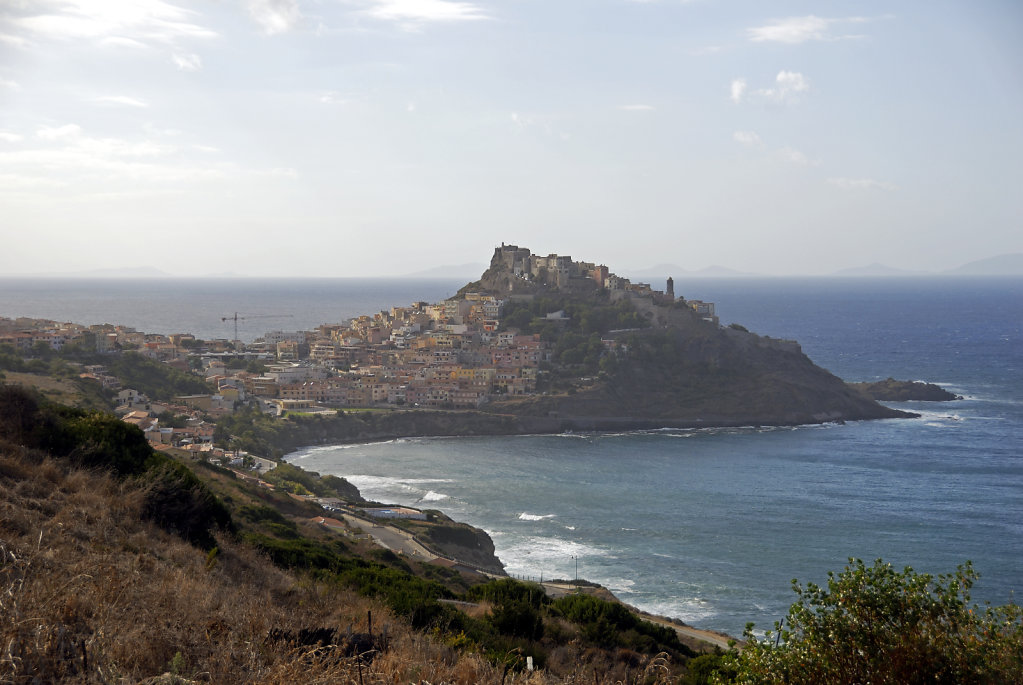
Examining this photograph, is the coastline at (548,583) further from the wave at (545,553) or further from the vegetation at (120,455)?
the vegetation at (120,455)

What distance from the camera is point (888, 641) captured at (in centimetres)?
437

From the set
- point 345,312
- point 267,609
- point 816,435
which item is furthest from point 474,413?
point 345,312

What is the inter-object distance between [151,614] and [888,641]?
3784mm

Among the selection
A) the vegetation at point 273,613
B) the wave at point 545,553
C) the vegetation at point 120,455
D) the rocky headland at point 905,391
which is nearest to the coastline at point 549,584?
the wave at point 545,553

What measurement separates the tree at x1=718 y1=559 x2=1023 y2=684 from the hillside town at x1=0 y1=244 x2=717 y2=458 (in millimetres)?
25941

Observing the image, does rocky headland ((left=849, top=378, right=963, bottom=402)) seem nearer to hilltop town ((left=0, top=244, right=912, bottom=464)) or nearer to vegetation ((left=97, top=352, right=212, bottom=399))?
hilltop town ((left=0, top=244, right=912, bottom=464))

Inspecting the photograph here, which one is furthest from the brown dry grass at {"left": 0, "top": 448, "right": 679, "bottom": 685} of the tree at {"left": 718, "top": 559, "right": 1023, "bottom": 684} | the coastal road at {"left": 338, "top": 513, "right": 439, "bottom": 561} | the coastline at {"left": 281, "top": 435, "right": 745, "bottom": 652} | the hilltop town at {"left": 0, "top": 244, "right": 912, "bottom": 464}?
the hilltop town at {"left": 0, "top": 244, "right": 912, "bottom": 464}

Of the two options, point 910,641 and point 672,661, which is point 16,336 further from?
point 910,641

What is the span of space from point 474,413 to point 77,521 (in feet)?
115

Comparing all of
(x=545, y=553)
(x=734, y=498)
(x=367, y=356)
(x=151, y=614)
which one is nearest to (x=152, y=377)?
(x=367, y=356)

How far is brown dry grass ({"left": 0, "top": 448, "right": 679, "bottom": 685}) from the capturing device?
3.60 metres

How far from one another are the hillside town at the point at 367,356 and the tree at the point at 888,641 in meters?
25.9

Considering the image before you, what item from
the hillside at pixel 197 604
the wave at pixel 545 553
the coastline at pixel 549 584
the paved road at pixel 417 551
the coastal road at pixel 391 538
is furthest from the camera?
the wave at pixel 545 553

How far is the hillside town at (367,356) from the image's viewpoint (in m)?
38.5
